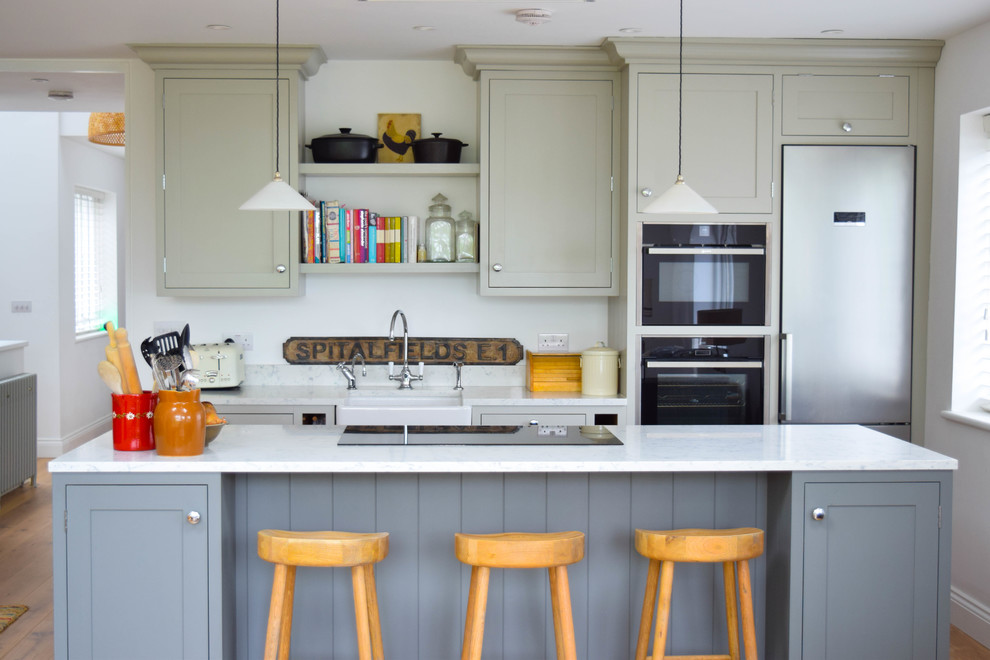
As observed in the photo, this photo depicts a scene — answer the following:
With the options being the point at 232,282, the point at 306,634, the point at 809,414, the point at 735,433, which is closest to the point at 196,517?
the point at 306,634

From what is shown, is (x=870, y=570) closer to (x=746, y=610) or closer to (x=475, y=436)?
(x=746, y=610)

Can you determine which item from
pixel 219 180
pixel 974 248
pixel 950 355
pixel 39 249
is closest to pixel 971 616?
pixel 950 355

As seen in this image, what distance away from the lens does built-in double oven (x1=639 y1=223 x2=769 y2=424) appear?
4.08 meters

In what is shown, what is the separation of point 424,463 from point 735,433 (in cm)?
109

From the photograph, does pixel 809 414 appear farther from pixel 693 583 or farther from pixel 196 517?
pixel 196 517

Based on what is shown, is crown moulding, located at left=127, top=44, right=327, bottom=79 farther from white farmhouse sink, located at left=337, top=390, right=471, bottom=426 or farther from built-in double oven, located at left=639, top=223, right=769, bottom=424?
built-in double oven, located at left=639, top=223, right=769, bottom=424

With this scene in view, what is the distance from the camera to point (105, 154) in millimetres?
7777

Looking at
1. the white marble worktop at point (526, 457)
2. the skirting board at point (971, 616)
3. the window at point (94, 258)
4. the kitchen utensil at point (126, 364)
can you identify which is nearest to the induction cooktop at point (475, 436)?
the white marble worktop at point (526, 457)

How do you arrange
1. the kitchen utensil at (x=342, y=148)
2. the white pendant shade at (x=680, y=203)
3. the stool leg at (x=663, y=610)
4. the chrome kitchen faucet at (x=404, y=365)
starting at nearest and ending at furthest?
the stool leg at (x=663, y=610), the white pendant shade at (x=680, y=203), the kitchen utensil at (x=342, y=148), the chrome kitchen faucet at (x=404, y=365)

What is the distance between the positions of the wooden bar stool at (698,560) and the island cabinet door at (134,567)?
120cm

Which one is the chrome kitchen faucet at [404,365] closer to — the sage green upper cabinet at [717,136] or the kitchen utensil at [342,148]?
the kitchen utensil at [342,148]

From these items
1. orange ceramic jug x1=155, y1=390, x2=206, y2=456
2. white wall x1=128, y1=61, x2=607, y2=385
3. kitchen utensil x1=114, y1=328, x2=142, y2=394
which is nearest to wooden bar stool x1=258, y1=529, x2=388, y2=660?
orange ceramic jug x1=155, y1=390, x2=206, y2=456

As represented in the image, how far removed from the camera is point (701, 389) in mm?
4109

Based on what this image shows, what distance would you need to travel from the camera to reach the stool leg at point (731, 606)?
2.55 m
